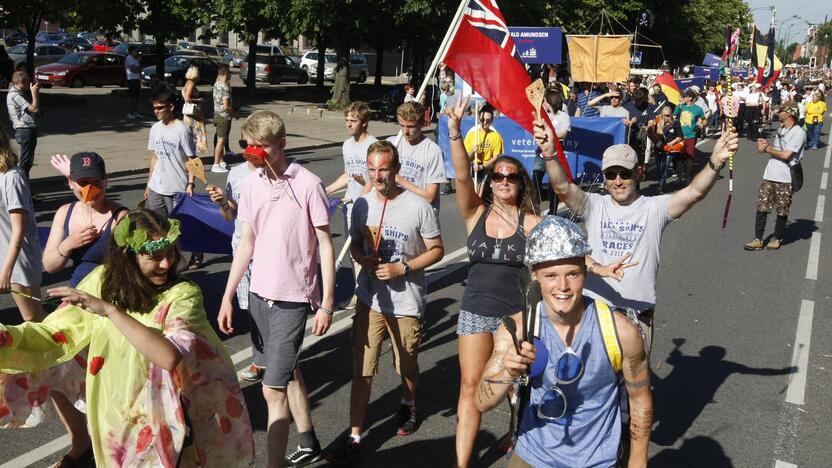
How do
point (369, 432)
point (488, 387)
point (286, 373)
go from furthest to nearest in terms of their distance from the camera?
point (369, 432) → point (286, 373) → point (488, 387)

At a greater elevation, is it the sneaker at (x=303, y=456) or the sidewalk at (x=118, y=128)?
the sidewalk at (x=118, y=128)

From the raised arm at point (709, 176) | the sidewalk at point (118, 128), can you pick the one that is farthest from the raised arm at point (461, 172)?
the sidewalk at point (118, 128)

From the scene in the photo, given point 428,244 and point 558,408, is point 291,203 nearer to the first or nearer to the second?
point 428,244

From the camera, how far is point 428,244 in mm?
4957

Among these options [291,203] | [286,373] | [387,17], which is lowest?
[286,373]

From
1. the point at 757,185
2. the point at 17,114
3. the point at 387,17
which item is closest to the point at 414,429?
the point at 17,114

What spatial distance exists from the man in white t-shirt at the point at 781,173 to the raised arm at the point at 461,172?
7.30 m

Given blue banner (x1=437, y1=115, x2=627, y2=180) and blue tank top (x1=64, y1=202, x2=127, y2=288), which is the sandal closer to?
blue tank top (x1=64, y1=202, x2=127, y2=288)

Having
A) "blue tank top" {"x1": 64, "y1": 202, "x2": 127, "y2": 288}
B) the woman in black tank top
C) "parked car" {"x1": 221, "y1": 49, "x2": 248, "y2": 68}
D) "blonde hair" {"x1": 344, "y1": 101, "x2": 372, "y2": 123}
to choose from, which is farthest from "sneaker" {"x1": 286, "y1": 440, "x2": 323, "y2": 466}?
"parked car" {"x1": 221, "y1": 49, "x2": 248, "y2": 68}

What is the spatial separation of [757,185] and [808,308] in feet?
31.2

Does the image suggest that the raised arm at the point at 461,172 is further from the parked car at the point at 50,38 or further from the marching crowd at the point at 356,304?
the parked car at the point at 50,38

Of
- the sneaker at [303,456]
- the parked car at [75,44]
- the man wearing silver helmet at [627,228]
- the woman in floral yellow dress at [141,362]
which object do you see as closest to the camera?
the woman in floral yellow dress at [141,362]

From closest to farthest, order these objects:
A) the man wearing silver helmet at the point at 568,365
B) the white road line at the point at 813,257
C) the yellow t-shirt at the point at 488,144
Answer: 1. the man wearing silver helmet at the point at 568,365
2. the yellow t-shirt at the point at 488,144
3. the white road line at the point at 813,257

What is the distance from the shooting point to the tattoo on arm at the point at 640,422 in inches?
126
